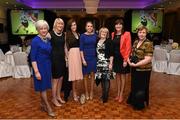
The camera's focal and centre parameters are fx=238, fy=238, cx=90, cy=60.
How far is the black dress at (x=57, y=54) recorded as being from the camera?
12.7ft

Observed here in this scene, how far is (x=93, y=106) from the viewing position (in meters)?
4.23

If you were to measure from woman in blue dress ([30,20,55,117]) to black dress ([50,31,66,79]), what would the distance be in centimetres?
28

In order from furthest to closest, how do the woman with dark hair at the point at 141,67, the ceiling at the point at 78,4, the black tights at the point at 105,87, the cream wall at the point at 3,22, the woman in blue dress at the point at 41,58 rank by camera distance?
1. the cream wall at the point at 3,22
2. the ceiling at the point at 78,4
3. the black tights at the point at 105,87
4. the woman with dark hair at the point at 141,67
5. the woman in blue dress at the point at 41,58

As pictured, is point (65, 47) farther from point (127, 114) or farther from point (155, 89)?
point (155, 89)

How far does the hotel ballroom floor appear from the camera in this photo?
3803 mm

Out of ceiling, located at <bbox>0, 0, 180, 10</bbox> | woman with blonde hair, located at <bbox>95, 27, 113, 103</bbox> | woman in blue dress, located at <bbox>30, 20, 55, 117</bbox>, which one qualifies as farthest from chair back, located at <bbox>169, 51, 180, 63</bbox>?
ceiling, located at <bbox>0, 0, 180, 10</bbox>

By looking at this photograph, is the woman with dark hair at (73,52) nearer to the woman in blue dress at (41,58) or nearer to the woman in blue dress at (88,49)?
the woman in blue dress at (88,49)

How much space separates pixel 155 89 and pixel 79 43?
7.28 feet

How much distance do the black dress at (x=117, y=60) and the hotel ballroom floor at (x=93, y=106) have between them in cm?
64

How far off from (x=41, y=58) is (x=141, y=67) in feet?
5.19

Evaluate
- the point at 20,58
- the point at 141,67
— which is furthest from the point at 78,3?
the point at 141,67

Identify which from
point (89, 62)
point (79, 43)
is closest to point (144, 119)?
point (89, 62)

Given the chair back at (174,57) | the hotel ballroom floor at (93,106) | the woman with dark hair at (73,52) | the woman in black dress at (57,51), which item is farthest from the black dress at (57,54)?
the chair back at (174,57)

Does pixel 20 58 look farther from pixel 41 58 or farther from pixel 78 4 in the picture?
pixel 78 4
